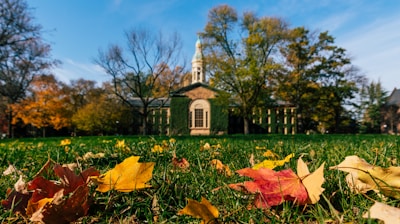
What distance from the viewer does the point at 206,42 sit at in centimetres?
2516

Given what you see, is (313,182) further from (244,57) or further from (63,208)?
(244,57)

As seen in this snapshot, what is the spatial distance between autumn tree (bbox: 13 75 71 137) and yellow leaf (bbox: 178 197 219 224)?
29.3 m

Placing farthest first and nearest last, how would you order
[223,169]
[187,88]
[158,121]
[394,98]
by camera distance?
[394,98] → [158,121] → [187,88] → [223,169]

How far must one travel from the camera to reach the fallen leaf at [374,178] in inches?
25.0

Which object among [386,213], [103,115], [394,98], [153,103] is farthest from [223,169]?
[394,98]

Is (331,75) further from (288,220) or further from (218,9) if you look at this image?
(288,220)

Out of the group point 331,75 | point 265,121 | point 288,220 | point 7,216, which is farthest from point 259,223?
point 265,121

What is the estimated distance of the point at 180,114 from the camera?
3234 centimetres

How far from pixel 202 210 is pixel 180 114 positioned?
31903mm

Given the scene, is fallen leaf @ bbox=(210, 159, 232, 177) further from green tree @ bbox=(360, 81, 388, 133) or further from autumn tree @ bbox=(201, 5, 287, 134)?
green tree @ bbox=(360, 81, 388, 133)

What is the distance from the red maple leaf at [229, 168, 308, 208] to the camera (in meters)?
0.63

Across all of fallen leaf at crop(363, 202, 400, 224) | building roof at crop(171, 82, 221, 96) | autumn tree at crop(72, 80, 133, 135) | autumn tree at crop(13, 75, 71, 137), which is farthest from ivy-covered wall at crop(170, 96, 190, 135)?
fallen leaf at crop(363, 202, 400, 224)

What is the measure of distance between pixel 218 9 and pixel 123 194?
2630cm

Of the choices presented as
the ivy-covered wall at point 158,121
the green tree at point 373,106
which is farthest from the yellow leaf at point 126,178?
the green tree at point 373,106
